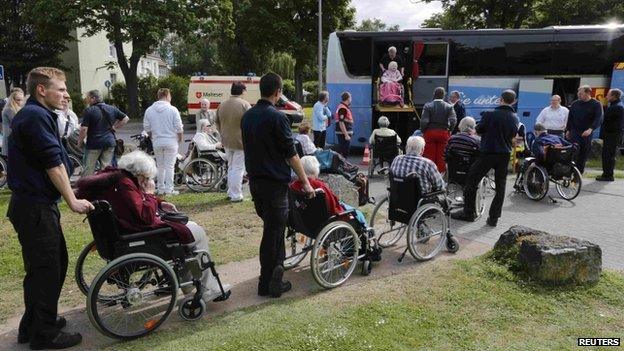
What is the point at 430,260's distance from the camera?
5.60m

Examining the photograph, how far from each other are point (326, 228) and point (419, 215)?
4.21ft

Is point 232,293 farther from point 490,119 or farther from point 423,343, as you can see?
point 490,119

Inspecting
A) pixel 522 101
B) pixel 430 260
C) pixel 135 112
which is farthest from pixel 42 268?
pixel 135 112

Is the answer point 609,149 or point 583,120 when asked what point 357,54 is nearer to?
point 583,120

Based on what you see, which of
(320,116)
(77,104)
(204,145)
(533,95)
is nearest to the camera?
(204,145)

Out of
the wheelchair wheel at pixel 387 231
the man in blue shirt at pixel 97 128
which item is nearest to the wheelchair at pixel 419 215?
the wheelchair wheel at pixel 387 231

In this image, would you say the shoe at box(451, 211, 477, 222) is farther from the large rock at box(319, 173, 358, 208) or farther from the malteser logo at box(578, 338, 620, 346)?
the malteser logo at box(578, 338, 620, 346)

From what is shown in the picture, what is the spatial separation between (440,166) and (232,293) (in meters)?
5.60

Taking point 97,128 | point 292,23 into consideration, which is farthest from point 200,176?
point 292,23

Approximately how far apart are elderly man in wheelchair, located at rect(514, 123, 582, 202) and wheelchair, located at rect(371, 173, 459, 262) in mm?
3447

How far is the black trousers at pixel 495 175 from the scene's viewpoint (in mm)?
6898

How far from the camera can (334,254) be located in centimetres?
476

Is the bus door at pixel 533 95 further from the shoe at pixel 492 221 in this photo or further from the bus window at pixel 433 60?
the shoe at pixel 492 221

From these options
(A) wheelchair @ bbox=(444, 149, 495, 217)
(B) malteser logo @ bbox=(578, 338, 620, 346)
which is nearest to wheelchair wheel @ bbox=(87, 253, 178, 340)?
(B) malteser logo @ bbox=(578, 338, 620, 346)
